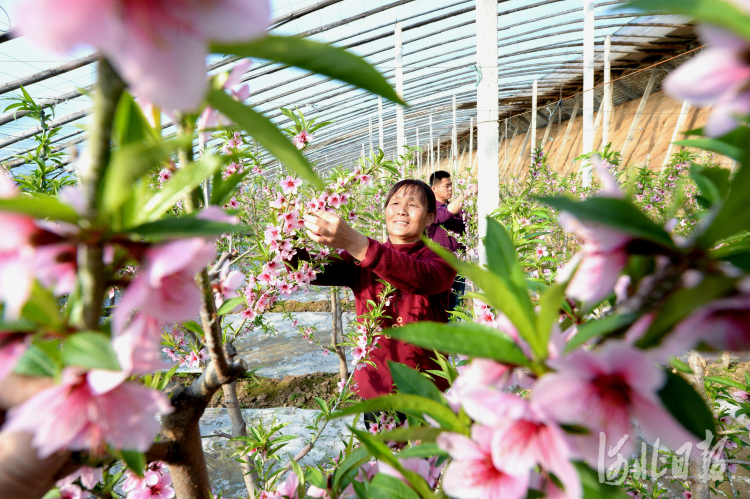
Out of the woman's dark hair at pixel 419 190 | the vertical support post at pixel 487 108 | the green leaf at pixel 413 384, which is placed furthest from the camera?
the woman's dark hair at pixel 419 190

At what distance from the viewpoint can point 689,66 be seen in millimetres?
252

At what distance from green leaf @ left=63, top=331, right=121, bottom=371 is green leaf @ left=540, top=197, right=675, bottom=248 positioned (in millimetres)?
319

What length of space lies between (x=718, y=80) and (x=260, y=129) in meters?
0.30

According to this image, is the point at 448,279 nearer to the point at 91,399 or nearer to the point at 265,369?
the point at 91,399

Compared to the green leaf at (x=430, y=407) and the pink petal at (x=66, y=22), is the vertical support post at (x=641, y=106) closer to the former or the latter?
the green leaf at (x=430, y=407)

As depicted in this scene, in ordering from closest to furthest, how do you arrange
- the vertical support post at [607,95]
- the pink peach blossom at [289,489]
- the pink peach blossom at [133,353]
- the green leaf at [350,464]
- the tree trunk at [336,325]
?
the pink peach blossom at [133,353] < the green leaf at [350,464] < the pink peach blossom at [289,489] < the tree trunk at [336,325] < the vertical support post at [607,95]

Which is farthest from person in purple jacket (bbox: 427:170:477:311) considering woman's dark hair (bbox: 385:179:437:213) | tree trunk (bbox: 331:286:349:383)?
tree trunk (bbox: 331:286:349:383)

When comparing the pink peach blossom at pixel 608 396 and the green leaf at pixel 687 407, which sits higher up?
the pink peach blossom at pixel 608 396

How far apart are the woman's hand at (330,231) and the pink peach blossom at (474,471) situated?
4.77 feet

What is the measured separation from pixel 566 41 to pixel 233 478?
453 inches

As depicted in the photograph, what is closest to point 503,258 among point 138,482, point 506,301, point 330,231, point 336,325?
point 506,301

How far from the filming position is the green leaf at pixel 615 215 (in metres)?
0.27

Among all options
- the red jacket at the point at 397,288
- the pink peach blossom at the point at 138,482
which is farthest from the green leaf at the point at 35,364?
the red jacket at the point at 397,288

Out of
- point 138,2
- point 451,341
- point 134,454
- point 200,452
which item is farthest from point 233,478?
point 138,2
